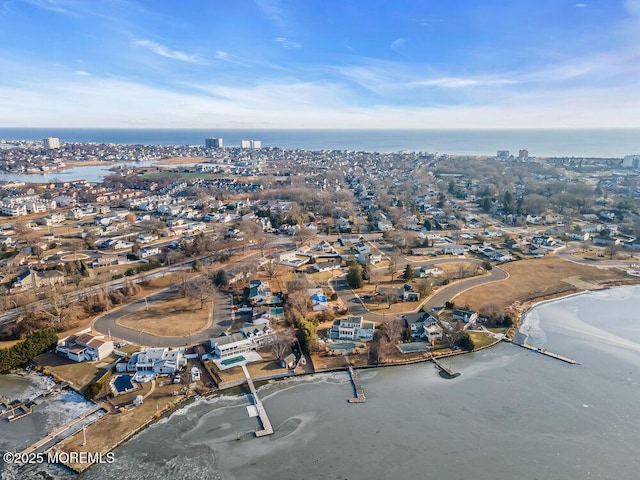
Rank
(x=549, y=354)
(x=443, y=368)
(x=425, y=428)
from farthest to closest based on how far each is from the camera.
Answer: (x=549, y=354), (x=443, y=368), (x=425, y=428)

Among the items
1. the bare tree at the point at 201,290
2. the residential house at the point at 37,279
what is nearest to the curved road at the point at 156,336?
the bare tree at the point at 201,290

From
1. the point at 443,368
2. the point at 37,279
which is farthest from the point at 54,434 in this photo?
the point at 37,279

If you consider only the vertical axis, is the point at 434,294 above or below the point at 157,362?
above

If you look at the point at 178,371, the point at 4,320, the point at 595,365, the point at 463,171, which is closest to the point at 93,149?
the point at 463,171

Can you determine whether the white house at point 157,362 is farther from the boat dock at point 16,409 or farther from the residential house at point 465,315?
the residential house at point 465,315

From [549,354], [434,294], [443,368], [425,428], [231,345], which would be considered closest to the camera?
[425,428]

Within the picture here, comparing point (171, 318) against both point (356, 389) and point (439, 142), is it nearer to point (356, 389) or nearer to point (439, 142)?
point (356, 389)
